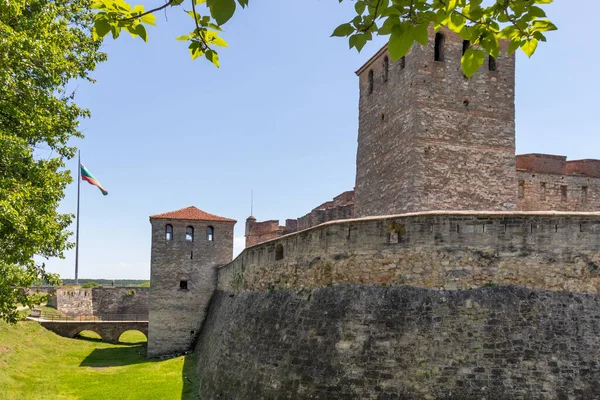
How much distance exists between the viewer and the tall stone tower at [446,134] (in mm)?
17766

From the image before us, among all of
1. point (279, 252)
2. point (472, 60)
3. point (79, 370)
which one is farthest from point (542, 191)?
point (79, 370)

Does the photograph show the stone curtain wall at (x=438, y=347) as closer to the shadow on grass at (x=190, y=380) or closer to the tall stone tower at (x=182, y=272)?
the shadow on grass at (x=190, y=380)

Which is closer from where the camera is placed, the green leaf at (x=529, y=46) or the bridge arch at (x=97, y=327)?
the green leaf at (x=529, y=46)

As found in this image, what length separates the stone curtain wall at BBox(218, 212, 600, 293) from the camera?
9336 mm

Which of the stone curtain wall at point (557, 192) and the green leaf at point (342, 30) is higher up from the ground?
the stone curtain wall at point (557, 192)

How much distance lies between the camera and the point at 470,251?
31.7 feet

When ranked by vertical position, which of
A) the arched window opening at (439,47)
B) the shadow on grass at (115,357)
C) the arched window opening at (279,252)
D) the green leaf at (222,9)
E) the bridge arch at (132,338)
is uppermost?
the arched window opening at (439,47)

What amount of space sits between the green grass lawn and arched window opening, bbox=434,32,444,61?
1531cm

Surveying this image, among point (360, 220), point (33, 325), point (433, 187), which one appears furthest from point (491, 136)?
point (33, 325)

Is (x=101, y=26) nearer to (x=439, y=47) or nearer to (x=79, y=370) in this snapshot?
(x=439, y=47)

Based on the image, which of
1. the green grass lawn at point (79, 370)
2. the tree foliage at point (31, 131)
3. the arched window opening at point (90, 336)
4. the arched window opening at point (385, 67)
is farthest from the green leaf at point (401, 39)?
the arched window opening at point (90, 336)

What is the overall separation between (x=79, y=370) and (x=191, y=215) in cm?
935

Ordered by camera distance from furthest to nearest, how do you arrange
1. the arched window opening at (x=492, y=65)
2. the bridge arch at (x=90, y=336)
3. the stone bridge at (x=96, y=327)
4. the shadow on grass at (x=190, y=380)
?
the bridge arch at (x=90, y=336) < the stone bridge at (x=96, y=327) < the arched window opening at (x=492, y=65) < the shadow on grass at (x=190, y=380)

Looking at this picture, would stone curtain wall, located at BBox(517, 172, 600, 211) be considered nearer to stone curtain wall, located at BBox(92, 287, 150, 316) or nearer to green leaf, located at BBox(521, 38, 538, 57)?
green leaf, located at BBox(521, 38, 538, 57)
